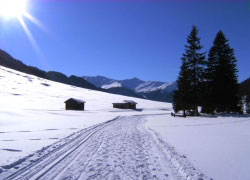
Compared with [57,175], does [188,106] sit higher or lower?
higher

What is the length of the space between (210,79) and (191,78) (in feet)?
11.2

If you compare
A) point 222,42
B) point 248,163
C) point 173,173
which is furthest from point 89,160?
point 222,42

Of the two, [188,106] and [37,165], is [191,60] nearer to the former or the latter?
[188,106]

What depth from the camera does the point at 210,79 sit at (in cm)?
3381

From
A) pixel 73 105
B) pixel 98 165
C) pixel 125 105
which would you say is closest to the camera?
pixel 98 165

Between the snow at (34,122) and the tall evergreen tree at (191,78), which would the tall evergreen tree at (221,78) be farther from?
the snow at (34,122)

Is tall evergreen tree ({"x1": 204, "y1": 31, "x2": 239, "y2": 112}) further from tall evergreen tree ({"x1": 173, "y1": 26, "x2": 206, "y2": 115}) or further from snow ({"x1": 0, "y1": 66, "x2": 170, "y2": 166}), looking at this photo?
snow ({"x1": 0, "y1": 66, "x2": 170, "y2": 166})

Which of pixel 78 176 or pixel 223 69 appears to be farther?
pixel 223 69

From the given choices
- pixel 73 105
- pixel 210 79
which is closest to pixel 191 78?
pixel 210 79

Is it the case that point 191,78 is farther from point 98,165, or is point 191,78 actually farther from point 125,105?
point 125,105

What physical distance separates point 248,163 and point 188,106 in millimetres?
28843

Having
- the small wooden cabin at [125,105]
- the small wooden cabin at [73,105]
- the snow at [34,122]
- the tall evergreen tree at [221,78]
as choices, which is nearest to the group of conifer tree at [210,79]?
the tall evergreen tree at [221,78]

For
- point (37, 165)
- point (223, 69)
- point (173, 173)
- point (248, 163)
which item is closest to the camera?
point (173, 173)

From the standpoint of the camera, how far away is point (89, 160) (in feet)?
22.7
